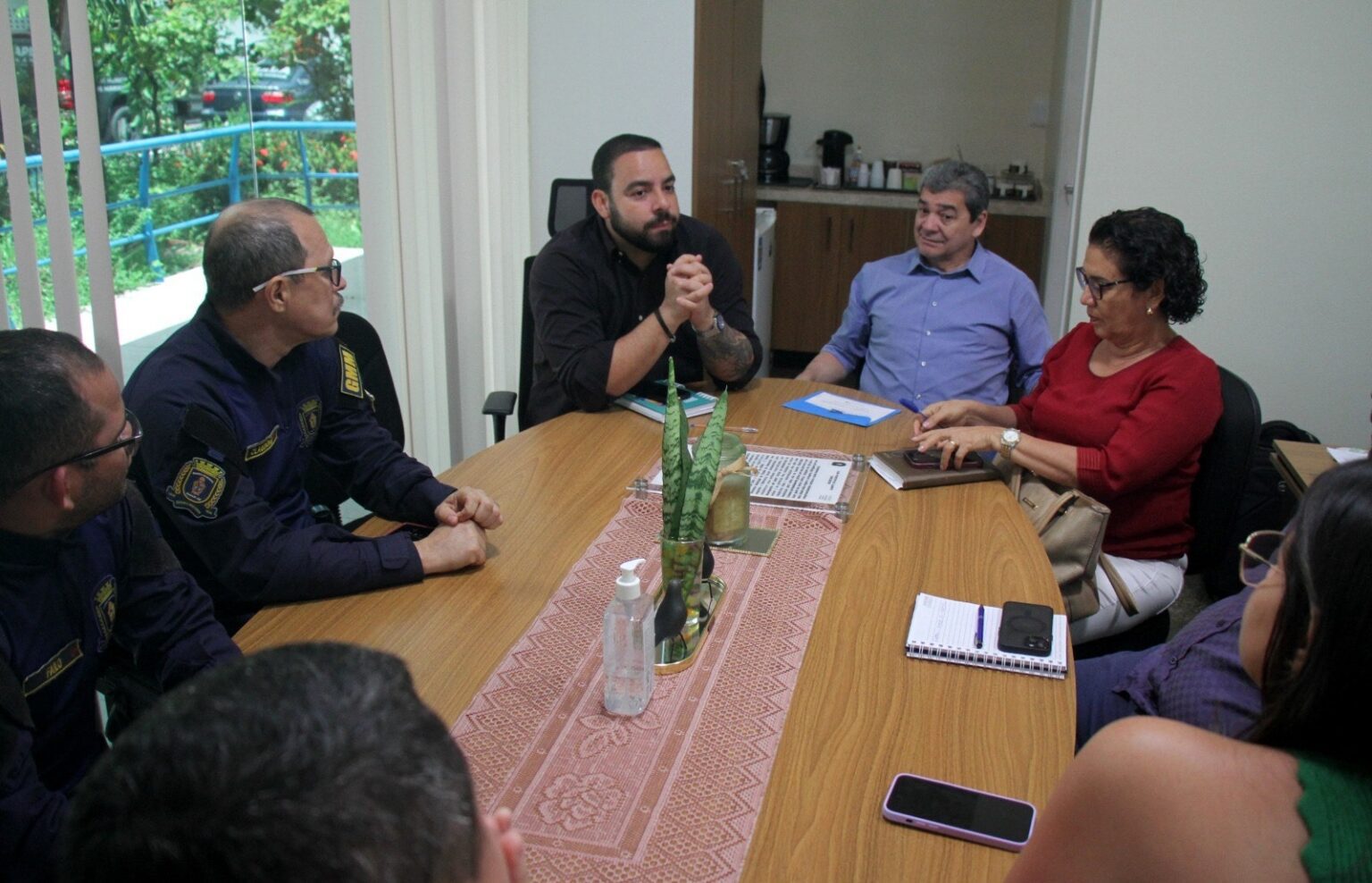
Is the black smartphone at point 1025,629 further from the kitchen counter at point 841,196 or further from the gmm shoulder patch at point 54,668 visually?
the kitchen counter at point 841,196

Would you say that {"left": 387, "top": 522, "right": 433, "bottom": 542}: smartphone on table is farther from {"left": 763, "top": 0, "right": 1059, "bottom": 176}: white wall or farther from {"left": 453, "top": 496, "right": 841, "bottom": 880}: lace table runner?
{"left": 763, "top": 0, "right": 1059, "bottom": 176}: white wall

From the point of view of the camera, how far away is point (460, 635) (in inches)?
65.4

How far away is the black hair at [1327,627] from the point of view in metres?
0.99

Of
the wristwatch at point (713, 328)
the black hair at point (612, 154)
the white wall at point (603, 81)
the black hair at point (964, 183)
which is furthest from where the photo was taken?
the white wall at point (603, 81)

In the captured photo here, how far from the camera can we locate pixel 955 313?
10.2ft

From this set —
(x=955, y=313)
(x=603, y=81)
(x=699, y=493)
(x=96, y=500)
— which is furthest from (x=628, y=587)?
(x=603, y=81)

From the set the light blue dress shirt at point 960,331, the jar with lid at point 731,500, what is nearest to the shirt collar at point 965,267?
the light blue dress shirt at point 960,331

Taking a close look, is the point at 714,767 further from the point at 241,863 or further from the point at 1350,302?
the point at 1350,302

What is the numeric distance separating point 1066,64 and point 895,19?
141cm

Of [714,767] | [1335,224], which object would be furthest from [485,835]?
[1335,224]

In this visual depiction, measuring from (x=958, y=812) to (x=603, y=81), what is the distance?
10.2ft

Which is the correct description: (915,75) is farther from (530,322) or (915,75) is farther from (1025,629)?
(1025,629)

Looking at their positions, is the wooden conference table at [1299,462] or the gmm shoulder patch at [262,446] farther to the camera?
the wooden conference table at [1299,462]

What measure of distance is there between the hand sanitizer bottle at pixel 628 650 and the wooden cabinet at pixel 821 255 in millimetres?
4347
